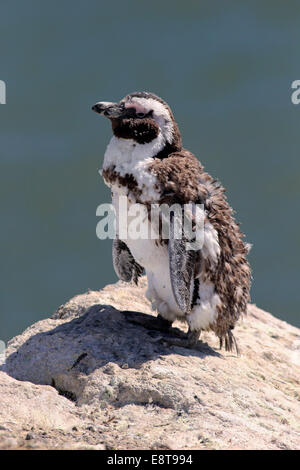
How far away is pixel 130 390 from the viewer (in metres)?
5.97

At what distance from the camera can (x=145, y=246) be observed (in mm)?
6680

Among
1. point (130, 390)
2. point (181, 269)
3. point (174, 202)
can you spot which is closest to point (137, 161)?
point (174, 202)

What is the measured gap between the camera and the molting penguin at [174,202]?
6.48 metres

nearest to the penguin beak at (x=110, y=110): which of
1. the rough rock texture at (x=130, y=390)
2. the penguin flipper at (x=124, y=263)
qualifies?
the penguin flipper at (x=124, y=263)

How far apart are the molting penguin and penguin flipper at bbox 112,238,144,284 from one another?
0.53 metres

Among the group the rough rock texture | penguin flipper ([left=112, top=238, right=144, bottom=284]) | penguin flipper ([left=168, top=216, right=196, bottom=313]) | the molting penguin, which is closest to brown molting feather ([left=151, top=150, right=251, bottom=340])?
the molting penguin

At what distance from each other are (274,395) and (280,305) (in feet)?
23.8

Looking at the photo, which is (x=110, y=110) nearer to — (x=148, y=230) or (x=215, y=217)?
(x=148, y=230)

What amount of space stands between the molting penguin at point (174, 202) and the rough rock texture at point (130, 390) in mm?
363

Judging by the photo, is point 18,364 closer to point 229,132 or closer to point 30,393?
point 30,393

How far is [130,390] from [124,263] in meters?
1.75

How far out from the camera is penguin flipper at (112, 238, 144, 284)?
24.4ft

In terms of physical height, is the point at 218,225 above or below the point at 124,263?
above
